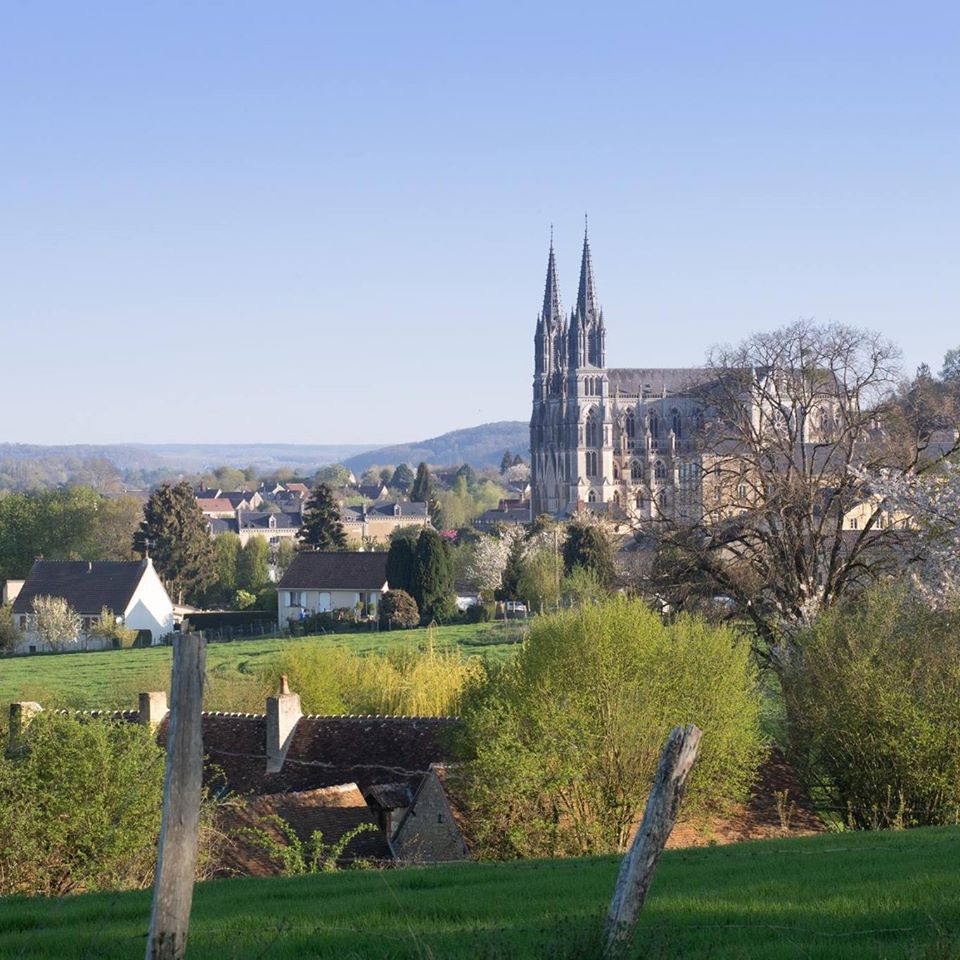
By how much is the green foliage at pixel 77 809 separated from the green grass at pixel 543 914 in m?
3.23

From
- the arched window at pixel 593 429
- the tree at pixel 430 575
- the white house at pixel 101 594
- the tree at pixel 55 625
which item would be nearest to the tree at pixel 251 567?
the white house at pixel 101 594

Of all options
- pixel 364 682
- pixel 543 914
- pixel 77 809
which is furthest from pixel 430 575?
pixel 543 914

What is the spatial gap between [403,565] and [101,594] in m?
17.1

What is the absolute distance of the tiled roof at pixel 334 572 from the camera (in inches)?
3469

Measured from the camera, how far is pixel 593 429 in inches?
6309

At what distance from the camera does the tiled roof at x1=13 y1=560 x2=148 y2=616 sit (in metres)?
84.3

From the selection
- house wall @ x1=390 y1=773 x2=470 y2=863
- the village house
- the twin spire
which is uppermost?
the twin spire

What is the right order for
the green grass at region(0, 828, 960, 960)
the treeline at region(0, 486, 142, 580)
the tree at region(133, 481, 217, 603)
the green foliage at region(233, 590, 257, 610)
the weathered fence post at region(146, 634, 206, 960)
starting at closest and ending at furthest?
the weathered fence post at region(146, 634, 206, 960), the green grass at region(0, 828, 960, 960), the green foliage at region(233, 590, 257, 610), the tree at region(133, 481, 217, 603), the treeline at region(0, 486, 142, 580)

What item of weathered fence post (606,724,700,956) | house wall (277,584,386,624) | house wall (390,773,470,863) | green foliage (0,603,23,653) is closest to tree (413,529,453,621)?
house wall (277,584,386,624)

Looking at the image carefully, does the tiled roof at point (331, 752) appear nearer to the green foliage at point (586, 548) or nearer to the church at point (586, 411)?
the green foliage at point (586, 548)

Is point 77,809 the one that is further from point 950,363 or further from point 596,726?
point 950,363

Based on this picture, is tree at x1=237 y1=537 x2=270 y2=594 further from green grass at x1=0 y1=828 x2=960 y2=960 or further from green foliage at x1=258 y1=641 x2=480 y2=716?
green grass at x1=0 y1=828 x2=960 y2=960

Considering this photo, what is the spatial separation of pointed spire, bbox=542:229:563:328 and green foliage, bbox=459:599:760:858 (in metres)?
140

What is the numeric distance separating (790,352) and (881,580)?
18.5 ft
